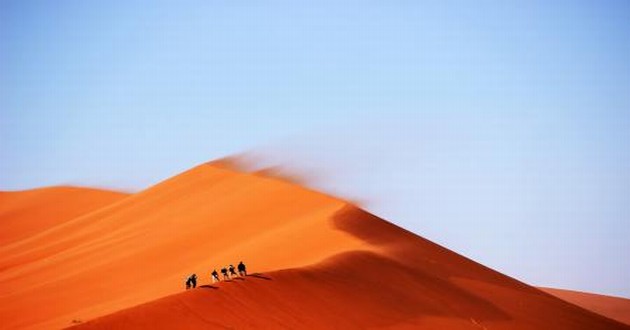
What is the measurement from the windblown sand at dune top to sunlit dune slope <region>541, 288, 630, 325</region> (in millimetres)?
27777

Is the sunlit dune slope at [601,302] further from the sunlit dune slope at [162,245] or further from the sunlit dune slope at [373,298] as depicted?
the sunlit dune slope at [162,245]

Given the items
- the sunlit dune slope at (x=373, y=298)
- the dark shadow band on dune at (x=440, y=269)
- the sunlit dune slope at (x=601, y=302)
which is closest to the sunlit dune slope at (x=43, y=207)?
the dark shadow band on dune at (x=440, y=269)

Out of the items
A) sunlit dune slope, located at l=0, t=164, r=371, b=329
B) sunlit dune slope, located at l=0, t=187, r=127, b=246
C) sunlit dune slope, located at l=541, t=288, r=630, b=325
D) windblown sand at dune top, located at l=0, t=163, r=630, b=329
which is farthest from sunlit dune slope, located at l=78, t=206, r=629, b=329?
sunlit dune slope, located at l=0, t=187, r=127, b=246

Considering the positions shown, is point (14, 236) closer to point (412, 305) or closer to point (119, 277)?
point (119, 277)

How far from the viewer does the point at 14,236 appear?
65312 millimetres

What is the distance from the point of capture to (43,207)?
73938 mm

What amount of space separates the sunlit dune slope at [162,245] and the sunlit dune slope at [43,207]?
12.0 m

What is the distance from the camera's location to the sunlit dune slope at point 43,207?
67.5 meters

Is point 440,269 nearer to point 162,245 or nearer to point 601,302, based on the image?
point 162,245

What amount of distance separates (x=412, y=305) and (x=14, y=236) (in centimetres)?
4397

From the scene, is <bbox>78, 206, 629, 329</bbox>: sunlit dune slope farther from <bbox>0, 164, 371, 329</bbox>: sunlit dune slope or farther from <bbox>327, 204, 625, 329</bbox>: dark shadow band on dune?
<bbox>0, 164, 371, 329</bbox>: sunlit dune slope

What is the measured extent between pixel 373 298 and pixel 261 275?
4529 mm

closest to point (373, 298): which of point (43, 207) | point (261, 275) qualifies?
point (261, 275)

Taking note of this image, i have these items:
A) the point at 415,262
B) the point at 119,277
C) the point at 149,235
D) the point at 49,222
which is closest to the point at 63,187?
the point at 49,222
